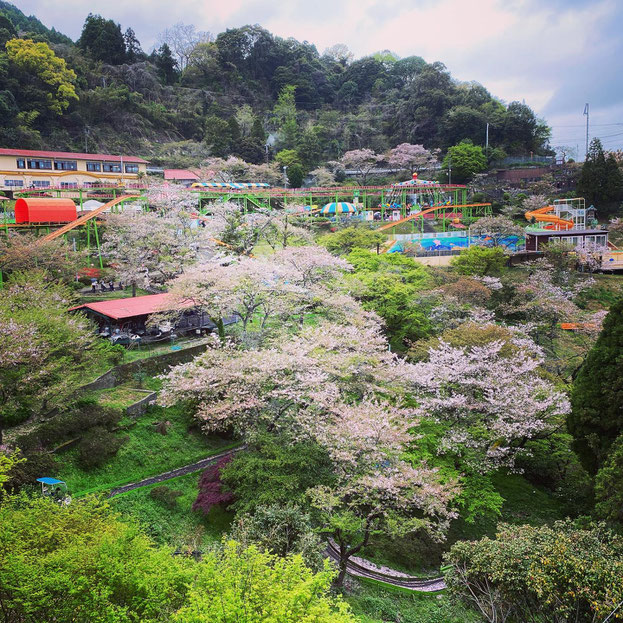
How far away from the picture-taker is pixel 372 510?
13000 millimetres

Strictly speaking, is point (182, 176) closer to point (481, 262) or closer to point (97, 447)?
point (481, 262)

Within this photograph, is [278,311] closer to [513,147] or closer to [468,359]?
[468,359]

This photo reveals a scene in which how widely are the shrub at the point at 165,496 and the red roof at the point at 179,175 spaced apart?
41.0 metres

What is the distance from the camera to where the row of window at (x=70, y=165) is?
1644 inches

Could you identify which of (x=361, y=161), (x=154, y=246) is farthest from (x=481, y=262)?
(x=361, y=161)

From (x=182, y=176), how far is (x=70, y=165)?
11.2 meters

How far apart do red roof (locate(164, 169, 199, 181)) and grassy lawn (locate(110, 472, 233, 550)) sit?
41272 millimetres

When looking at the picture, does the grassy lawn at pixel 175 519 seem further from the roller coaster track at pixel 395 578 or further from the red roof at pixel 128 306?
the red roof at pixel 128 306

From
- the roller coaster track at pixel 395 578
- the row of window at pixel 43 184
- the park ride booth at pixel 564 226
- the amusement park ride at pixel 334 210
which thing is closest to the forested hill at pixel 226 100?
the row of window at pixel 43 184

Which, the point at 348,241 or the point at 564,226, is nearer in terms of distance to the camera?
the point at 348,241

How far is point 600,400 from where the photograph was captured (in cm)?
1362

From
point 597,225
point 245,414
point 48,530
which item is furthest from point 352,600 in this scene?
point 597,225

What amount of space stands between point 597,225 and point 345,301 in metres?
34.7

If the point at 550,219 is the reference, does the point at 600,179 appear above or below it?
above
